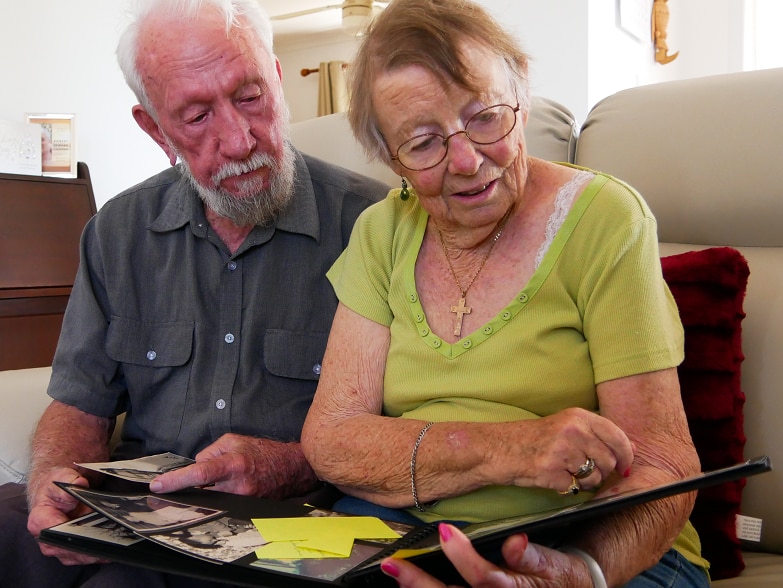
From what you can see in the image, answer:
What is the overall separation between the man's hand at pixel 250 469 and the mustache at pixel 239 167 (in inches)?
18.7

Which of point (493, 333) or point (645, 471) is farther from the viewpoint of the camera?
point (493, 333)

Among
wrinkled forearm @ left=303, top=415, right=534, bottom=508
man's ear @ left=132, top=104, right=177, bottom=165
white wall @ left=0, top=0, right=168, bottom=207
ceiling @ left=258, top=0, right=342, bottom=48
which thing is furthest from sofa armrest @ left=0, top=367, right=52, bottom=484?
ceiling @ left=258, top=0, right=342, bottom=48

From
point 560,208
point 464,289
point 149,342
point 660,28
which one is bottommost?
point 149,342

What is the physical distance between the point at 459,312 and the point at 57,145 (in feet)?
9.19

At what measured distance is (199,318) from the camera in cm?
145

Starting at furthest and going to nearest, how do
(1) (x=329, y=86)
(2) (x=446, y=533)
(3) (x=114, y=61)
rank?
(1) (x=329, y=86), (3) (x=114, y=61), (2) (x=446, y=533)

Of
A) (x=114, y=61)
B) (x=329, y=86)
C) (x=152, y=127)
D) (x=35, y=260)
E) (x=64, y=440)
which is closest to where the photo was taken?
(x=64, y=440)

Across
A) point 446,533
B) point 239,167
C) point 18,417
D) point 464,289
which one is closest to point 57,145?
point 18,417

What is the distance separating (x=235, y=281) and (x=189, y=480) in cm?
44

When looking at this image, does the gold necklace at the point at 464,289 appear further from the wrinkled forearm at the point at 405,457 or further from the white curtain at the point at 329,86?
the white curtain at the point at 329,86

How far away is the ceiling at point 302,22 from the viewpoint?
629 centimetres

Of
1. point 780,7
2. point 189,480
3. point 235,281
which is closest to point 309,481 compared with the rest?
point 189,480

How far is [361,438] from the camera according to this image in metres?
1.10

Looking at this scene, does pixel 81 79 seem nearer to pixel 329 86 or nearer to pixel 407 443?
pixel 329 86
